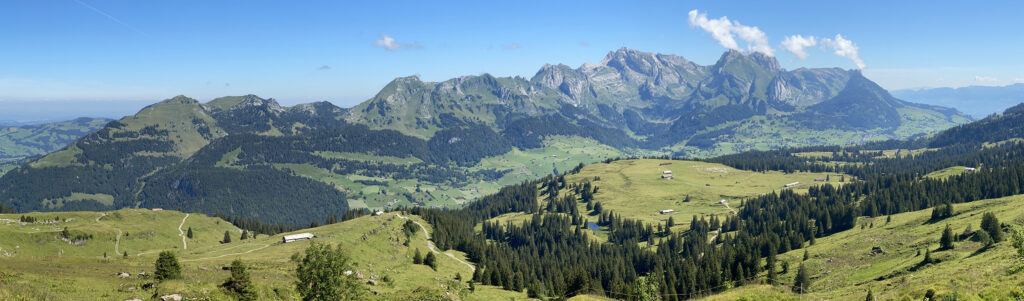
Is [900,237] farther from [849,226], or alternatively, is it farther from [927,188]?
[927,188]

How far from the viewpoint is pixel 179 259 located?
4094 inches

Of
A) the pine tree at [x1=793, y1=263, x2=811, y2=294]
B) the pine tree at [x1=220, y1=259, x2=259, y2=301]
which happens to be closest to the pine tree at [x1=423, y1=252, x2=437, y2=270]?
the pine tree at [x1=220, y1=259, x2=259, y2=301]

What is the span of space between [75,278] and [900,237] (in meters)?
152

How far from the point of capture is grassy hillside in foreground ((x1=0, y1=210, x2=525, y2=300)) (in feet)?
166

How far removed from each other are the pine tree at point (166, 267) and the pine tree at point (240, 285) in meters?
9.77

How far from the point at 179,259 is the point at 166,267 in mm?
Answer: 55572

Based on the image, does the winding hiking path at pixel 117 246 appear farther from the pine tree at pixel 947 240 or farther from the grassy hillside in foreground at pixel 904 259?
the pine tree at pixel 947 240

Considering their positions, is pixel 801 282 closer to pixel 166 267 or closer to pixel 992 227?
pixel 992 227

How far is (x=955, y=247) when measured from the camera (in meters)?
92.1

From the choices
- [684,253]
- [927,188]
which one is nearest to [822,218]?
[684,253]

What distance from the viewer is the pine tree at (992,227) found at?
291 feet

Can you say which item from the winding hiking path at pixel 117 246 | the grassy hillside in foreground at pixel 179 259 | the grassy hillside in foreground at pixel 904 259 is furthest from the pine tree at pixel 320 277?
the winding hiking path at pixel 117 246

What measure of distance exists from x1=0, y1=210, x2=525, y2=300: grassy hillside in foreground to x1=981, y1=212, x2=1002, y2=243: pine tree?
87.5 meters

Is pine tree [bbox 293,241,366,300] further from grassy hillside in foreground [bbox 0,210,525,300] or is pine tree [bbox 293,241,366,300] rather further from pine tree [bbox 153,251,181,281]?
pine tree [bbox 153,251,181,281]
